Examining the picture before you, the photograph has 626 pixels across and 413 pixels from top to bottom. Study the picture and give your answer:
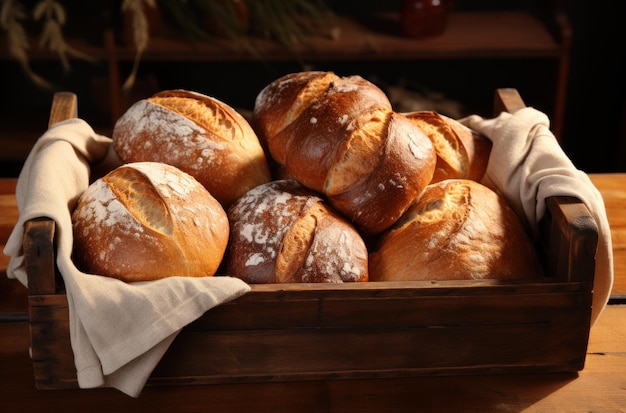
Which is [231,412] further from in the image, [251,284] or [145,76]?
[145,76]

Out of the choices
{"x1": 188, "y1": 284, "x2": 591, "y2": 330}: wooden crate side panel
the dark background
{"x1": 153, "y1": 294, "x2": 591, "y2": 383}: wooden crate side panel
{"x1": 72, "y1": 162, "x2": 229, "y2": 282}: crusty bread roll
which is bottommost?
the dark background

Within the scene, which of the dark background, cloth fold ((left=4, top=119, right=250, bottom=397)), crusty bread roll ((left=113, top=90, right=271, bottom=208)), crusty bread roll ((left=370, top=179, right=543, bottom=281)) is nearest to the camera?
cloth fold ((left=4, top=119, right=250, bottom=397))

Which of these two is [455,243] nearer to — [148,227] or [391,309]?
[391,309]

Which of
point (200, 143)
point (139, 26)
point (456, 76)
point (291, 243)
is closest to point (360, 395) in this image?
point (291, 243)

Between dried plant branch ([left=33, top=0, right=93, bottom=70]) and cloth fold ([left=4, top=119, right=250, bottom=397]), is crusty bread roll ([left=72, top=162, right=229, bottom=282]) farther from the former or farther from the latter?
dried plant branch ([left=33, top=0, right=93, bottom=70])

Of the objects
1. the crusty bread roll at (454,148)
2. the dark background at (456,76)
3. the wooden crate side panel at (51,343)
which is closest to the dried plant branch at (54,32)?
the dark background at (456,76)

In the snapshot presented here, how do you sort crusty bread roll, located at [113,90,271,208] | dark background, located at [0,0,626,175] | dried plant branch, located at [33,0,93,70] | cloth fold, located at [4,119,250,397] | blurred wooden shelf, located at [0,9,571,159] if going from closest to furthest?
1. cloth fold, located at [4,119,250,397]
2. crusty bread roll, located at [113,90,271,208]
3. dried plant branch, located at [33,0,93,70]
4. blurred wooden shelf, located at [0,9,571,159]
5. dark background, located at [0,0,626,175]

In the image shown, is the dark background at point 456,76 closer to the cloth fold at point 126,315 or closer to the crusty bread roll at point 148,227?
the crusty bread roll at point 148,227

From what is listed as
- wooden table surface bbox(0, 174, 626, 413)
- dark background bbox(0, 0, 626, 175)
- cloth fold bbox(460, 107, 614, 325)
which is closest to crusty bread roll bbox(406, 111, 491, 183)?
cloth fold bbox(460, 107, 614, 325)
